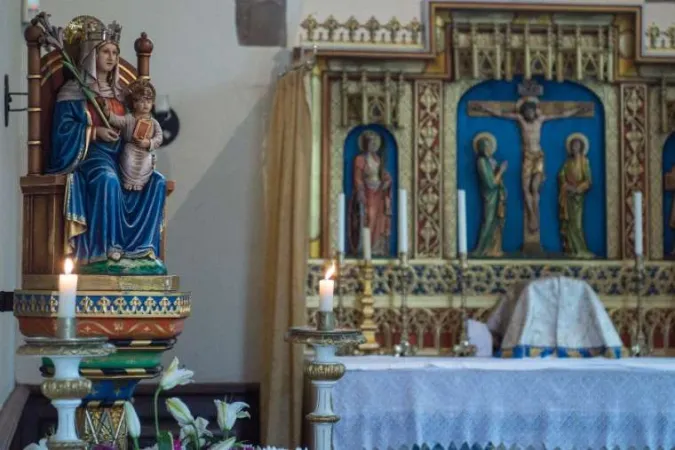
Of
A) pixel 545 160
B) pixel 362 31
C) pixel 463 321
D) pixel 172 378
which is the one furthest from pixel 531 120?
pixel 172 378

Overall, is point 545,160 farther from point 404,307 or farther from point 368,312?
point 368,312

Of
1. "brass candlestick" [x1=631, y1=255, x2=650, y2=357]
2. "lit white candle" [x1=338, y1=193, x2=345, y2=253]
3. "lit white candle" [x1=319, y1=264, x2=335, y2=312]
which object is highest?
"lit white candle" [x1=338, y1=193, x2=345, y2=253]

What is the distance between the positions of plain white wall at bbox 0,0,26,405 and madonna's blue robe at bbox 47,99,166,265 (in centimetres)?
76

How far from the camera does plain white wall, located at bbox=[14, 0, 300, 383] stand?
641 centimetres

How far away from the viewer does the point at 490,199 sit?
21.5ft

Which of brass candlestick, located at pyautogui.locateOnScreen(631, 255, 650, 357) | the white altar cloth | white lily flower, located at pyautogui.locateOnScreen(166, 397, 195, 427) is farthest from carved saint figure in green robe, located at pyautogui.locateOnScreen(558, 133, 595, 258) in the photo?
white lily flower, located at pyautogui.locateOnScreen(166, 397, 195, 427)

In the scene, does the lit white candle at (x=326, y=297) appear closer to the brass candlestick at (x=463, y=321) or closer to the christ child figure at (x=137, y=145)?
the christ child figure at (x=137, y=145)

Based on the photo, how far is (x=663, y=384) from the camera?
17.4 ft

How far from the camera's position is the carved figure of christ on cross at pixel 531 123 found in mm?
6602

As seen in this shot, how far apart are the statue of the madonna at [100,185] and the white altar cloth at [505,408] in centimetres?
177

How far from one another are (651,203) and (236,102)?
234cm

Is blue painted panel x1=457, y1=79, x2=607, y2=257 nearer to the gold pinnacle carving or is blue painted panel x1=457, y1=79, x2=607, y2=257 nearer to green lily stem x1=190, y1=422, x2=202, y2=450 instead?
the gold pinnacle carving

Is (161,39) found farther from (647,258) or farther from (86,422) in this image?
(86,422)

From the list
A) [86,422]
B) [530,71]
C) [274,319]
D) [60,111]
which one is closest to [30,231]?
[60,111]
